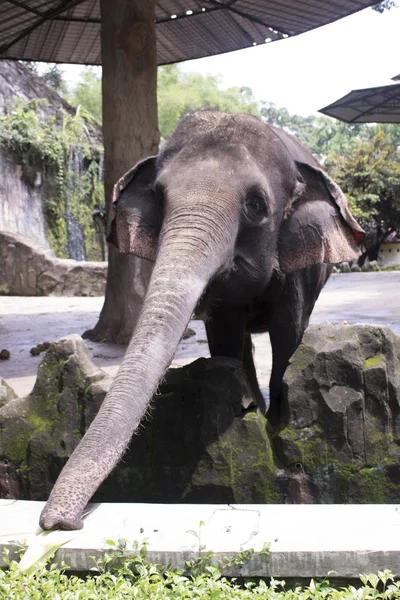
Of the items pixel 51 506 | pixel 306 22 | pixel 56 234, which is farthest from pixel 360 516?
pixel 56 234

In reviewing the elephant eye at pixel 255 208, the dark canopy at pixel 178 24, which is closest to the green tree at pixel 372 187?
the dark canopy at pixel 178 24

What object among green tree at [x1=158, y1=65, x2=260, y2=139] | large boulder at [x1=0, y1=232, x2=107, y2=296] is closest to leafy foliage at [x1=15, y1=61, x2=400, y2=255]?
green tree at [x1=158, y1=65, x2=260, y2=139]

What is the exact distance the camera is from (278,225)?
11.9ft

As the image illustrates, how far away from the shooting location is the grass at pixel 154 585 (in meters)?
2.08

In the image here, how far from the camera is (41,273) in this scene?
16391mm

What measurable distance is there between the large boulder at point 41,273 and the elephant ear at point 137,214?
1194cm

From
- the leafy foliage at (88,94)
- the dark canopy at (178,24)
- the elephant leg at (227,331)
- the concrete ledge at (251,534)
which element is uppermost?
the leafy foliage at (88,94)

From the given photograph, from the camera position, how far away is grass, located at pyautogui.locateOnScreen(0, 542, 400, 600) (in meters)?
2.08

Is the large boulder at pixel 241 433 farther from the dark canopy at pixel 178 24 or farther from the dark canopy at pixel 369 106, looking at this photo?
the dark canopy at pixel 369 106

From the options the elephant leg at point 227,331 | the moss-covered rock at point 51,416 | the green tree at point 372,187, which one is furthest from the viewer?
the green tree at point 372,187

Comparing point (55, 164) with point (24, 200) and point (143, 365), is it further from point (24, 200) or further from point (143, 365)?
point (143, 365)

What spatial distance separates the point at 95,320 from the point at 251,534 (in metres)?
8.28

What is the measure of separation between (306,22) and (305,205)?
6335mm

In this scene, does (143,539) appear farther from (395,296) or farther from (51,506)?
(395,296)
